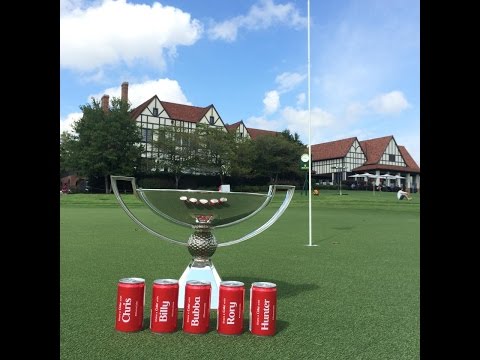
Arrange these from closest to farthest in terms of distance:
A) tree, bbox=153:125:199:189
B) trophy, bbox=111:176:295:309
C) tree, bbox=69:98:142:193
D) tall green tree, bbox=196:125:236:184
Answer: trophy, bbox=111:176:295:309 < tree, bbox=69:98:142:193 < tree, bbox=153:125:199:189 < tall green tree, bbox=196:125:236:184

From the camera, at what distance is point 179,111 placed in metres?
57.5

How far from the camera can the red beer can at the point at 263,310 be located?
2.97m

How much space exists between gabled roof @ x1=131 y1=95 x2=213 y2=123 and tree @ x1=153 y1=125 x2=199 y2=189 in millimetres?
6798

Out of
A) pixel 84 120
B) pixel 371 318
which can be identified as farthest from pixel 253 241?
pixel 84 120

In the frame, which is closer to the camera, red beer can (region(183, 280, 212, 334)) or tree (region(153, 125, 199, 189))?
red beer can (region(183, 280, 212, 334))

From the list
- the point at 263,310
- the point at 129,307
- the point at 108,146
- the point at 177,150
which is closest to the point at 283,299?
the point at 263,310

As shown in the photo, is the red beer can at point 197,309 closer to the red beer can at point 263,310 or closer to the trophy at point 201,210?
the red beer can at point 263,310

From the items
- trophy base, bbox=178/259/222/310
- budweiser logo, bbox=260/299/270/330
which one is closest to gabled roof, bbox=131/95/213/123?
trophy base, bbox=178/259/222/310

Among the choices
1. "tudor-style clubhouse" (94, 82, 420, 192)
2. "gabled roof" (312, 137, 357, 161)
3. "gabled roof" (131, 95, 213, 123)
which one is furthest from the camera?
"gabled roof" (312, 137, 357, 161)

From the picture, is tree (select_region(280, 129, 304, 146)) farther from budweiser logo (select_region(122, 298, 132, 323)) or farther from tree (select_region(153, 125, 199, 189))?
budweiser logo (select_region(122, 298, 132, 323))

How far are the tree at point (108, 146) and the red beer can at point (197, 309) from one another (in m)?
43.4

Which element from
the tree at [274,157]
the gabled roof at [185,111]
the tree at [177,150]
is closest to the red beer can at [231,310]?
the tree at [177,150]

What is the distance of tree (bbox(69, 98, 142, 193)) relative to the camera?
45656 millimetres
